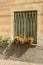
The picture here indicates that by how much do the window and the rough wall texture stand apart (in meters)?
0.16

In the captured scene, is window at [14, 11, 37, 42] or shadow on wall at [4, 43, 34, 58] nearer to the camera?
shadow on wall at [4, 43, 34, 58]

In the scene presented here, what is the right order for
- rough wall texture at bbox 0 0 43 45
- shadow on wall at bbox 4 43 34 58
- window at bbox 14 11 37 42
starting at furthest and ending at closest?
window at bbox 14 11 37 42 → rough wall texture at bbox 0 0 43 45 → shadow on wall at bbox 4 43 34 58

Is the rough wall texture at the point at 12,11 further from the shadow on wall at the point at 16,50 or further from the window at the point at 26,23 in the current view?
the shadow on wall at the point at 16,50

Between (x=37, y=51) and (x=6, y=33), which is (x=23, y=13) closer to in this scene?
(x=6, y=33)

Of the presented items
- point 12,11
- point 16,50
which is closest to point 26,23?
point 12,11

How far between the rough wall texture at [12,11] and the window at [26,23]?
157 mm

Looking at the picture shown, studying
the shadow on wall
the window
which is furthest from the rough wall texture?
the shadow on wall

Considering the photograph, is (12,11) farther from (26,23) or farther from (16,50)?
(16,50)

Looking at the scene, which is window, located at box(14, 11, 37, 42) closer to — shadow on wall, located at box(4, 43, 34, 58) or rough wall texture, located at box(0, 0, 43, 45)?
rough wall texture, located at box(0, 0, 43, 45)

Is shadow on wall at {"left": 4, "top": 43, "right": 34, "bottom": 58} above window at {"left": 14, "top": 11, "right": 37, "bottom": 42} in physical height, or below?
below

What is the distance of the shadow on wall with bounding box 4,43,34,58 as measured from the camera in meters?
8.29

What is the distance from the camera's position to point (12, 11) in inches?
361

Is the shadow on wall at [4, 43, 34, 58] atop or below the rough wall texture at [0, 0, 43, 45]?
below

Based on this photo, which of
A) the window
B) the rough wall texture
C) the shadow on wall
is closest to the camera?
the shadow on wall
